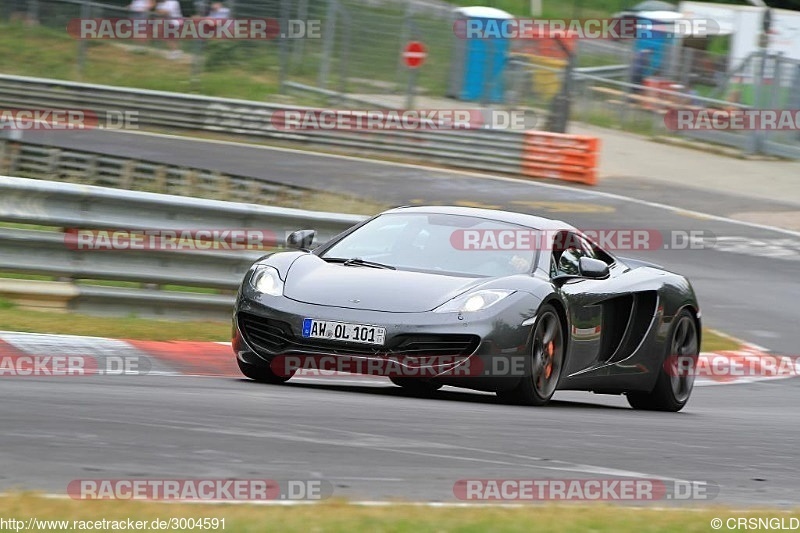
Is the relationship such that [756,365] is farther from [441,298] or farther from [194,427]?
[194,427]

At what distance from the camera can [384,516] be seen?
14.9 feet

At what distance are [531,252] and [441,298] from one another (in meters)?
1.00

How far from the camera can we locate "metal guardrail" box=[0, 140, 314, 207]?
66.5ft

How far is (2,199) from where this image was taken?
10180 millimetres

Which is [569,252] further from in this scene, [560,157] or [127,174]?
[560,157]

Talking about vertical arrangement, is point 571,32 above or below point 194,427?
below

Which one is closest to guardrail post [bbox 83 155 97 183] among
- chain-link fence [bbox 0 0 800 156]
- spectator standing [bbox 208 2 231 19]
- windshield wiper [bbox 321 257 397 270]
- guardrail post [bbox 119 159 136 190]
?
guardrail post [bbox 119 159 136 190]

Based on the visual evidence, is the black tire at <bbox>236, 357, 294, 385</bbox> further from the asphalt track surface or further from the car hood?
the car hood

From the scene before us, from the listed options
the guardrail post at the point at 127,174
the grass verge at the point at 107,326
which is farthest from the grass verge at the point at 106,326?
the guardrail post at the point at 127,174

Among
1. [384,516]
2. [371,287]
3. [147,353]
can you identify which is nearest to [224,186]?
[147,353]

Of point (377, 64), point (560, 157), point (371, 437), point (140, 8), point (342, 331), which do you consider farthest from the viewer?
point (140, 8)

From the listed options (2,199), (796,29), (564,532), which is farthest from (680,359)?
(796,29)

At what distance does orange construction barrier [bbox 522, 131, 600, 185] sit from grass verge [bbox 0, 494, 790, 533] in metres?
19.4

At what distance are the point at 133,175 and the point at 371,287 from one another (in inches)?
515
